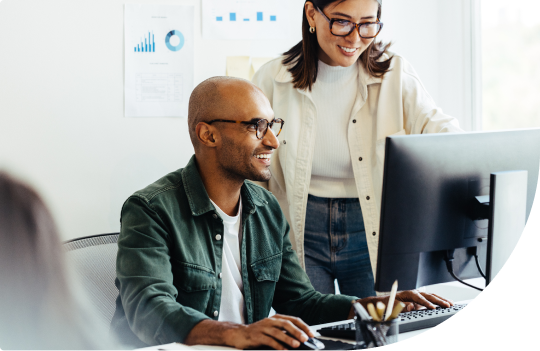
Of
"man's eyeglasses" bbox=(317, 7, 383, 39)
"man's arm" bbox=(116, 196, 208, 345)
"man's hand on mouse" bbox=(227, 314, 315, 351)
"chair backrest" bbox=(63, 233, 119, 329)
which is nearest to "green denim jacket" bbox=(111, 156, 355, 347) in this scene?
"man's arm" bbox=(116, 196, 208, 345)

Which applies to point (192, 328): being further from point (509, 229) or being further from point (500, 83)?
point (500, 83)

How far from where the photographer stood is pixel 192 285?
4.04 feet

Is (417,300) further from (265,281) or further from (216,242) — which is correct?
(216,242)

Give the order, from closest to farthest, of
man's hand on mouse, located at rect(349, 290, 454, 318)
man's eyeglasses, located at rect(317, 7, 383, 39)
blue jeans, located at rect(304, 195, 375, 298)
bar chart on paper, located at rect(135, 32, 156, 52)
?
man's hand on mouse, located at rect(349, 290, 454, 318), man's eyeglasses, located at rect(317, 7, 383, 39), blue jeans, located at rect(304, 195, 375, 298), bar chart on paper, located at rect(135, 32, 156, 52)

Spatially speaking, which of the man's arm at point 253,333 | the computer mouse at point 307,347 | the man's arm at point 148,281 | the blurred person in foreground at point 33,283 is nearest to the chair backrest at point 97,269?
the man's arm at point 148,281

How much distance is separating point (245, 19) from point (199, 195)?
123 centimetres

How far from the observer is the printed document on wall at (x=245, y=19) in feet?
7.28

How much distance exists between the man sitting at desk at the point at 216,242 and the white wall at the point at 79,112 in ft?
2.72

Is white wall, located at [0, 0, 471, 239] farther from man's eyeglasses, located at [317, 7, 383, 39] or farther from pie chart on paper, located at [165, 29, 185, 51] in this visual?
man's eyeglasses, located at [317, 7, 383, 39]

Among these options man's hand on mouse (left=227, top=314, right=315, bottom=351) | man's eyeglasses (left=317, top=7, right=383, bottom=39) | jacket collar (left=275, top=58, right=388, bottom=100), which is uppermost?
man's eyeglasses (left=317, top=7, right=383, bottom=39)

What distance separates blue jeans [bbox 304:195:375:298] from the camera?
1.69 meters

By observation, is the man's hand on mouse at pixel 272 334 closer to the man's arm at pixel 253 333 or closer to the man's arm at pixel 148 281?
the man's arm at pixel 253 333

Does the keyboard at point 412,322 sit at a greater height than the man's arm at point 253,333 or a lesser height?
lesser

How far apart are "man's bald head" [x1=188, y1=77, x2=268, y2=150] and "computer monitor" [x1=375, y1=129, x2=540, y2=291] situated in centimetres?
56
